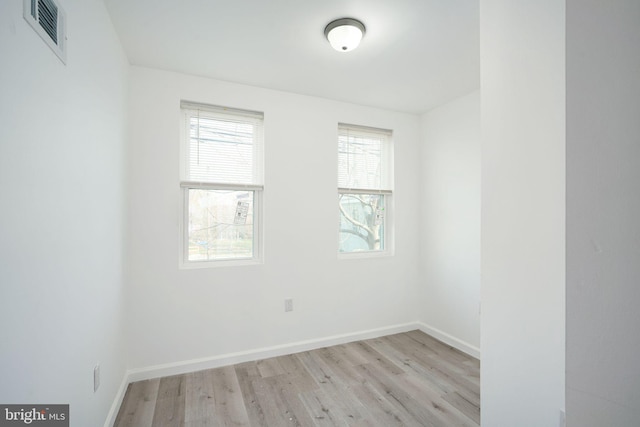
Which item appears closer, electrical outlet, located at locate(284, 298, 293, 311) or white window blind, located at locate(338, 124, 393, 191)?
electrical outlet, located at locate(284, 298, 293, 311)

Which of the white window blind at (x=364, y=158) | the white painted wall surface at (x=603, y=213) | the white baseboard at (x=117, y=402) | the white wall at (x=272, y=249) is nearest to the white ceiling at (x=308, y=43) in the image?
the white wall at (x=272, y=249)

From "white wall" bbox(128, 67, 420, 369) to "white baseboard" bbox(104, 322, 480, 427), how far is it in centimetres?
5

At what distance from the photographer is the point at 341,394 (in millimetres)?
2080

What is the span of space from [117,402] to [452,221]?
3.18 meters

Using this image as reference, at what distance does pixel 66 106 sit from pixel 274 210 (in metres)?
1.72

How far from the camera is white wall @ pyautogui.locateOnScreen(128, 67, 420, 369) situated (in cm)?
230

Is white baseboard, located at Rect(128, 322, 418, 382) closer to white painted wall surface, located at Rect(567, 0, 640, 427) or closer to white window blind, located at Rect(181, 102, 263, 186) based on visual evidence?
white window blind, located at Rect(181, 102, 263, 186)

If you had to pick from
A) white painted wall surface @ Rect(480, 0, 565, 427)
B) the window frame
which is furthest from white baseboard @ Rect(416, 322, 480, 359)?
white painted wall surface @ Rect(480, 0, 565, 427)

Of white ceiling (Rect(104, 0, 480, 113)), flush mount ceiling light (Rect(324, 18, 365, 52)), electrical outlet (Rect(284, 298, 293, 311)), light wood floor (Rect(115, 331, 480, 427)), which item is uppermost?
white ceiling (Rect(104, 0, 480, 113))

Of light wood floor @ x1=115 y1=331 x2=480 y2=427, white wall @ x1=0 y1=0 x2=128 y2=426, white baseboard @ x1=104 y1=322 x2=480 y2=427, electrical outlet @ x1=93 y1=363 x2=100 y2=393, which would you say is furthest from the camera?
white baseboard @ x1=104 y1=322 x2=480 y2=427

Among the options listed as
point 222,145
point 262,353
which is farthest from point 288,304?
point 222,145

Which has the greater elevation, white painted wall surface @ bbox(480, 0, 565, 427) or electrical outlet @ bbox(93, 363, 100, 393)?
white painted wall surface @ bbox(480, 0, 565, 427)

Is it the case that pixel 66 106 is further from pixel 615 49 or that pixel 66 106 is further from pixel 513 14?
pixel 513 14

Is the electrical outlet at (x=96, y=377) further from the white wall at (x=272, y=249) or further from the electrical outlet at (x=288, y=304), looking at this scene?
the electrical outlet at (x=288, y=304)
